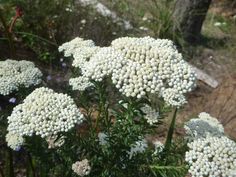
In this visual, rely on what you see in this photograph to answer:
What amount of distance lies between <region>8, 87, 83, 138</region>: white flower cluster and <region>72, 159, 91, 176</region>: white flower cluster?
0.68ft

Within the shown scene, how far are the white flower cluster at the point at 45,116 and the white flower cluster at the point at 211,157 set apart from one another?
1.65 feet

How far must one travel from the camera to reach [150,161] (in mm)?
2146

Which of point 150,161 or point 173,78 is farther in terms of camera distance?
point 150,161

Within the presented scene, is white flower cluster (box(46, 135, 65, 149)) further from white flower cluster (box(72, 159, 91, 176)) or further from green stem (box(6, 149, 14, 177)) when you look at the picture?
green stem (box(6, 149, 14, 177))

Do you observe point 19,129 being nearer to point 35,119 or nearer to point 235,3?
point 35,119

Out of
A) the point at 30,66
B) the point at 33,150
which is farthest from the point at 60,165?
the point at 30,66

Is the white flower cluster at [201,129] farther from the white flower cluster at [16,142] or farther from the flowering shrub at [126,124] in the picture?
the white flower cluster at [16,142]

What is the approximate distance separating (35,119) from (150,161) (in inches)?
22.0

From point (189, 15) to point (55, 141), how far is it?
4479 millimetres

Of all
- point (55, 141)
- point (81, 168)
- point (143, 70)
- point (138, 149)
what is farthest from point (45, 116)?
point (138, 149)

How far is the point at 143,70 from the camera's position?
1.90m

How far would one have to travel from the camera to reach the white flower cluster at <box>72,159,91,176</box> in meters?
2.08

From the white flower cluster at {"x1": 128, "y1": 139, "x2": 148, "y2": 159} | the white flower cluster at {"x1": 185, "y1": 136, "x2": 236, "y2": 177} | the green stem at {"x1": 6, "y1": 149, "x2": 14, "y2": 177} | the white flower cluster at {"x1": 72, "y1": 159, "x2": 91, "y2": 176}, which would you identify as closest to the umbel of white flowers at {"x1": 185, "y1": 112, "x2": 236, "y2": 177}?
the white flower cluster at {"x1": 185, "y1": 136, "x2": 236, "y2": 177}

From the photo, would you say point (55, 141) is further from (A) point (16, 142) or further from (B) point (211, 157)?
(B) point (211, 157)
